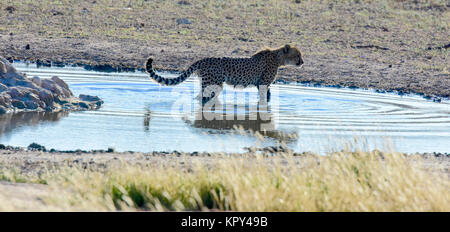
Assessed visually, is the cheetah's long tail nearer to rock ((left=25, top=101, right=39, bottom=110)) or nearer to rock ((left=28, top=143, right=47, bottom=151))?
rock ((left=25, top=101, right=39, bottom=110))

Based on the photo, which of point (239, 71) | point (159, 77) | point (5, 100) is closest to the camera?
point (5, 100)

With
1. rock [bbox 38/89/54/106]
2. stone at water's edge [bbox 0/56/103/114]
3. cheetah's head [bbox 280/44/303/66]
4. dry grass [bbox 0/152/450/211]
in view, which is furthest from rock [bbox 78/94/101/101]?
dry grass [bbox 0/152/450/211]

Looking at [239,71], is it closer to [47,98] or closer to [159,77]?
[159,77]

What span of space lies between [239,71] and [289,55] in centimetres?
134

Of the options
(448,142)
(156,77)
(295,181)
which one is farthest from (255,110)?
→ (295,181)

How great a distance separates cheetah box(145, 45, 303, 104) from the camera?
13.3m

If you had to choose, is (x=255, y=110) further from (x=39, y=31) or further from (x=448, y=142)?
(x=39, y=31)

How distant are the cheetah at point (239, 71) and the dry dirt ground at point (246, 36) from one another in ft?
7.95

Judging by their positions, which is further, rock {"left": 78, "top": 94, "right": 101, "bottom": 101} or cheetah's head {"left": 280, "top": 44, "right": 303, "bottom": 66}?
cheetah's head {"left": 280, "top": 44, "right": 303, "bottom": 66}

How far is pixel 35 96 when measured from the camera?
12211 millimetres

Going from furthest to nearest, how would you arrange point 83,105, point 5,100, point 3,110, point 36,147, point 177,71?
point 177,71 → point 83,105 → point 5,100 → point 3,110 → point 36,147

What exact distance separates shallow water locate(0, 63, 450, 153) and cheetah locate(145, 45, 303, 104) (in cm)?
29

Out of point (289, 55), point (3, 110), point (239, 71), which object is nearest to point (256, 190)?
point (3, 110)

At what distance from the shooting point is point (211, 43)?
20.3 m
